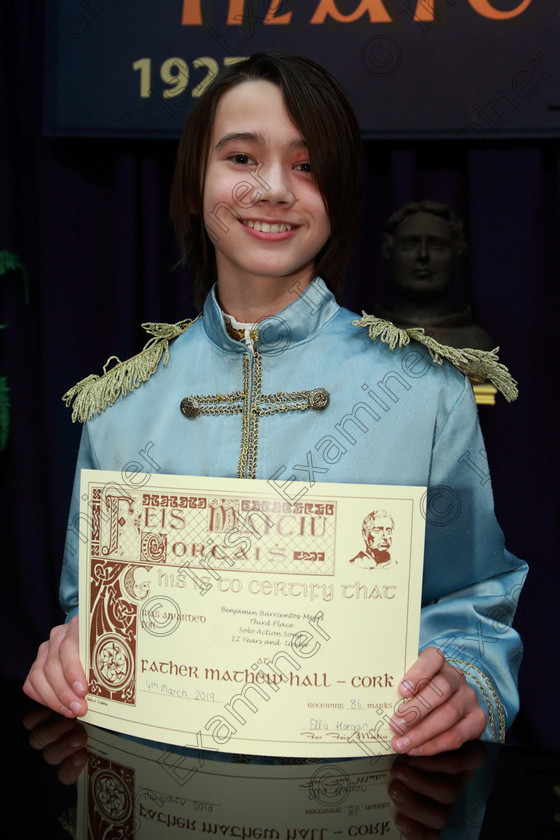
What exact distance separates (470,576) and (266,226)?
43 cm

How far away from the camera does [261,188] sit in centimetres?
92

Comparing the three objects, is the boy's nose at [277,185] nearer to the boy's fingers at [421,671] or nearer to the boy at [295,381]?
the boy at [295,381]

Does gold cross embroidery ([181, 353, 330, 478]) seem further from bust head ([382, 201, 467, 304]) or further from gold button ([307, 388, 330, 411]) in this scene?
bust head ([382, 201, 467, 304])

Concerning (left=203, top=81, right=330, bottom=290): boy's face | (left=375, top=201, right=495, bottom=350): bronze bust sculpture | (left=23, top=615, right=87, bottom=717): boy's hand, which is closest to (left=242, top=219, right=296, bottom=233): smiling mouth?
(left=203, top=81, right=330, bottom=290): boy's face

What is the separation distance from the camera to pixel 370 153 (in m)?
2.44

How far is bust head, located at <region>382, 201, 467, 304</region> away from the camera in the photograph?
2090 millimetres

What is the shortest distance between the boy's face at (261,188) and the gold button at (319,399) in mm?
143

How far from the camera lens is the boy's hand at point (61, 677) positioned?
0.72m

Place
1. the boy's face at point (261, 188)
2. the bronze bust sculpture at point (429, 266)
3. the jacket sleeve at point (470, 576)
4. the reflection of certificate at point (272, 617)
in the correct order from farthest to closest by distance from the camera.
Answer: the bronze bust sculpture at point (429, 266)
the boy's face at point (261, 188)
the jacket sleeve at point (470, 576)
the reflection of certificate at point (272, 617)

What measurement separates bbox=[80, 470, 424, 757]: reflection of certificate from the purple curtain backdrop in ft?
5.72

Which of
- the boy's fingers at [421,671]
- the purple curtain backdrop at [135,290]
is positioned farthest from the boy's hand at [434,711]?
the purple curtain backdrop at [135,290]

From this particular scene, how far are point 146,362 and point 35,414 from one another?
170 cm

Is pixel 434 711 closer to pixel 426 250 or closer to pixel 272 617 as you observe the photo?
pixel 272 617

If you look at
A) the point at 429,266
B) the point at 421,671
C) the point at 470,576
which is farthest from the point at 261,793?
the point at 429,266
